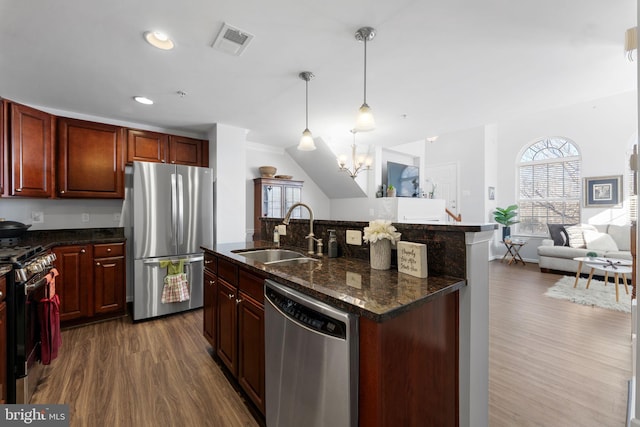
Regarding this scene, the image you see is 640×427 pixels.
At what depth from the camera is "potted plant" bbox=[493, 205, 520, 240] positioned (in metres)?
6.62

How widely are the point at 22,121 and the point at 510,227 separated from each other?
8820 millimetres

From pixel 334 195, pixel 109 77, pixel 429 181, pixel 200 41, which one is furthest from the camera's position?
pixel 429 181

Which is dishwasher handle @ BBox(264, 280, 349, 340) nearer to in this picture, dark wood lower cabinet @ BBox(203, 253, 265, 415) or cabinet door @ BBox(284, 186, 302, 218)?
dark wood lower cabinet @ BBox(203, 253, 265, 415)

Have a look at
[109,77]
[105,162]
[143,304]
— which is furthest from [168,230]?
[109,77]

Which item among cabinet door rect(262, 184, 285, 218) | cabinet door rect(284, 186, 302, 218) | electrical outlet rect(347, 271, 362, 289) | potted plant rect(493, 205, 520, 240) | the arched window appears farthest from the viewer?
potted plant rect(493, 205, 520, 240)

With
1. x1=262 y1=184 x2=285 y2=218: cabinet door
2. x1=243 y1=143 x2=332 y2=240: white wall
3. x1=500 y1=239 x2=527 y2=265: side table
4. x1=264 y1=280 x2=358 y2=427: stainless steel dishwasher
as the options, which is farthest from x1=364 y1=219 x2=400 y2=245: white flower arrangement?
x1=500 y1=239 x2=527 y2=265: side table

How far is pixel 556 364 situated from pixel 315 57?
3111mm

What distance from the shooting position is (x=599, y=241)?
520 cm

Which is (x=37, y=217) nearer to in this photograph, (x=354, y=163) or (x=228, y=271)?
(x=228, y=271)

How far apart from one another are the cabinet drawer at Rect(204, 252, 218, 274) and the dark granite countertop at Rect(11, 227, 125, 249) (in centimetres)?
149

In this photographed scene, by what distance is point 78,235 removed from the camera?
3.41 metres

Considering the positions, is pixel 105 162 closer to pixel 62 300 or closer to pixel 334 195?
pixel 62 300

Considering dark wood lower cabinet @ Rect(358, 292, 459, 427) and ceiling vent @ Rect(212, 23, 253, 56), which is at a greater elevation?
ceiling vent @ Rect(212, 23, 253, 56)

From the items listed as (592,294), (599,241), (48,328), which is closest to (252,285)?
(48,328)
